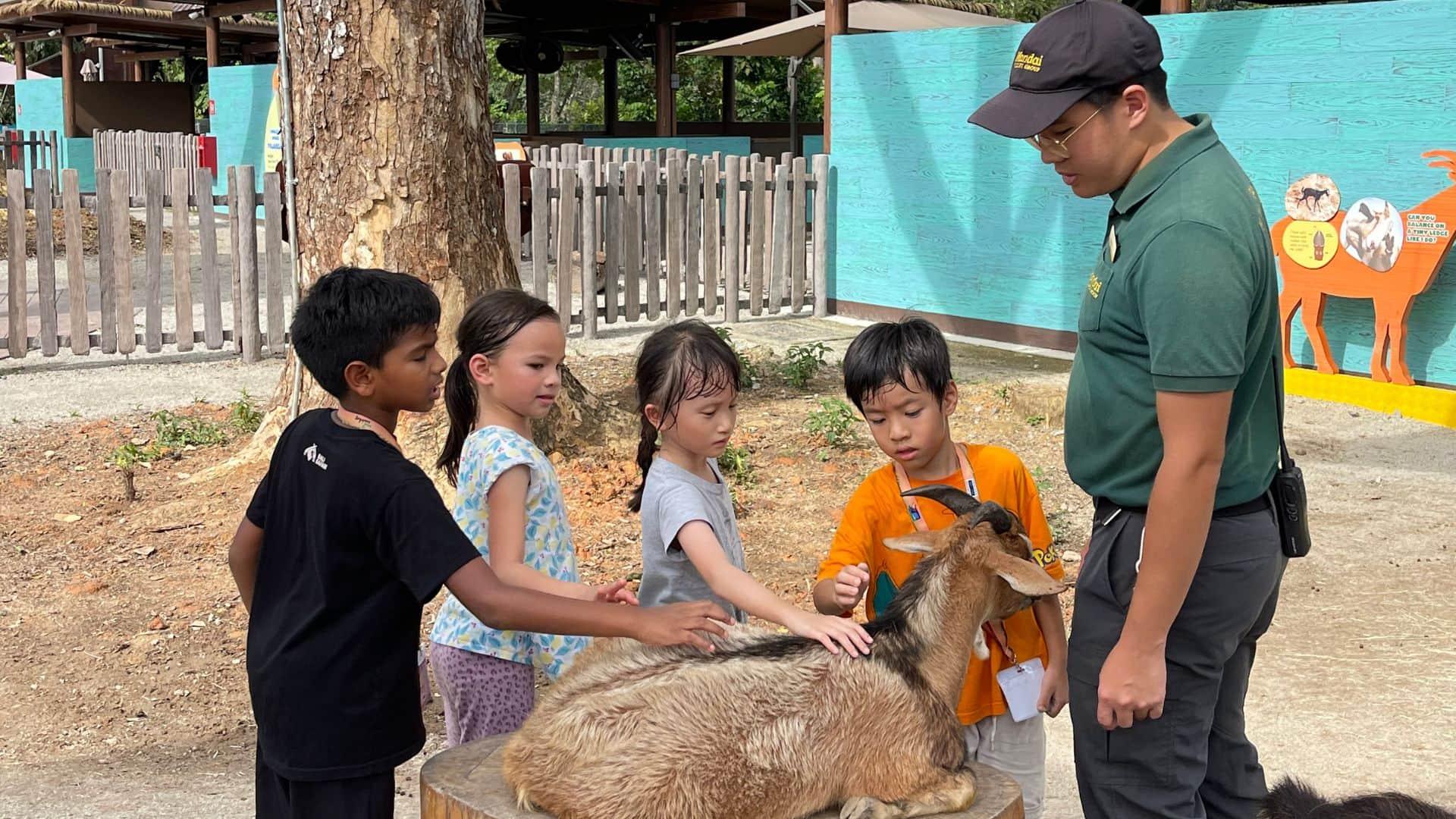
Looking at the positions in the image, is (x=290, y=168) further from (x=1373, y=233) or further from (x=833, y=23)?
(x=833, y=23)

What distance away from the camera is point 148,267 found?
1028cm

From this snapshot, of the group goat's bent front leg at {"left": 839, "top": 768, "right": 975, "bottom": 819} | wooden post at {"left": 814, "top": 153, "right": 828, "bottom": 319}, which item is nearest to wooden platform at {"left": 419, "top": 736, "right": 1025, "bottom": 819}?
goat's bent front leg at {"left": 839, "top": 768, "right": 975, "bottom": 819}

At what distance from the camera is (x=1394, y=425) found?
8148mm

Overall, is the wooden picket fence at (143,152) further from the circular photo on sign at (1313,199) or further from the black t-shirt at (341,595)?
the black t-shirt at (341,595)

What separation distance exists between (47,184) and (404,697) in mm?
8616

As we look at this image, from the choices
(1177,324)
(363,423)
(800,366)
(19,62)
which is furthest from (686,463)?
(19,62)

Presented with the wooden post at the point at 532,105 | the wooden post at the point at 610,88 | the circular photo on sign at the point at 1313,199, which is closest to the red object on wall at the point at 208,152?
the wooden post at the point at 532,105

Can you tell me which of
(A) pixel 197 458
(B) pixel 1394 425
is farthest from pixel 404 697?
(B) pixel 1394 425

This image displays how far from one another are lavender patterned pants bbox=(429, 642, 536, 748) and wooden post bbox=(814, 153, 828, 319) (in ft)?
31.0

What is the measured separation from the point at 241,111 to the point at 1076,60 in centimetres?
2013

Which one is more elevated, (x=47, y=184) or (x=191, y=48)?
(x=191, y=48)

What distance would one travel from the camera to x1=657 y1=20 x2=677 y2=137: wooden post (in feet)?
62.6

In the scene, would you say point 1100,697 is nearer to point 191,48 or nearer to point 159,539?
point 159,539

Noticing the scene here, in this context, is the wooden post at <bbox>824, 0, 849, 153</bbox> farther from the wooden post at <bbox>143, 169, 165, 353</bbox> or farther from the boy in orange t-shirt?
the boy in orange t-shirt
